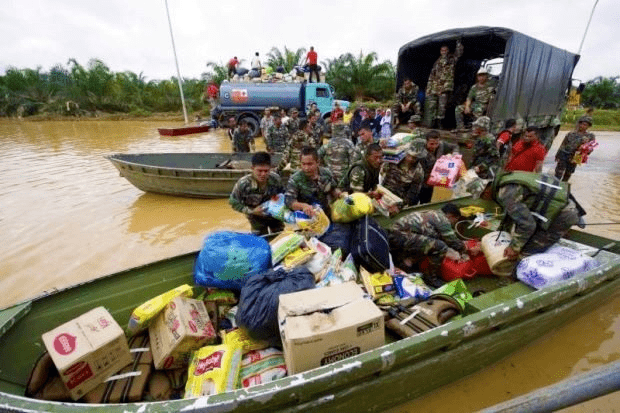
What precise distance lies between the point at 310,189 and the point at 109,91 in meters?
28.6

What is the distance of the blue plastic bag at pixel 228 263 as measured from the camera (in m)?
2.54

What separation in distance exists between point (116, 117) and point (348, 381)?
28309 mm

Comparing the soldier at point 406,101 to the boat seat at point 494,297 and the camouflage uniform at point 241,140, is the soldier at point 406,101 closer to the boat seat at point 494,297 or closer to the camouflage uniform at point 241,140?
the camouflage uniform at point 241,140

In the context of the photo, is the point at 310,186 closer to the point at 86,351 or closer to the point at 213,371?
the point at 213,371

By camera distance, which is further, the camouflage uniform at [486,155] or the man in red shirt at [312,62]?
the man in red shirt at [312,62]

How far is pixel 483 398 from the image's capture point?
8.16ft

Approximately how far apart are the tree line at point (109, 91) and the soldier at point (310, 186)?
20.8 metres

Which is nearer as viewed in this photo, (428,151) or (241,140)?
(428,151)

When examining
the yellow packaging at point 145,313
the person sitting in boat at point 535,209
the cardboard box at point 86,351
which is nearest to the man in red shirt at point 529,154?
the person sitting in boat at point 535,209

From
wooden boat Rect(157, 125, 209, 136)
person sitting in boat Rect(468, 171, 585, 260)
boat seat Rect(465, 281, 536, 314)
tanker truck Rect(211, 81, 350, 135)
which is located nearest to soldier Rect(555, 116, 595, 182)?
person sitting in boat Rect(468, 171, 585, 260)

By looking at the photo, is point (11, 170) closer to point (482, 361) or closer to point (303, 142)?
point (303, 142)

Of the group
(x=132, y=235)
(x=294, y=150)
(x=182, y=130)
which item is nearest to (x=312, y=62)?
(x=182, y=130)

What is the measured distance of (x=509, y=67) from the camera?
5613 millimetres

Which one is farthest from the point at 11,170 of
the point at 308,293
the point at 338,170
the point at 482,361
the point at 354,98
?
the point at 354,98
